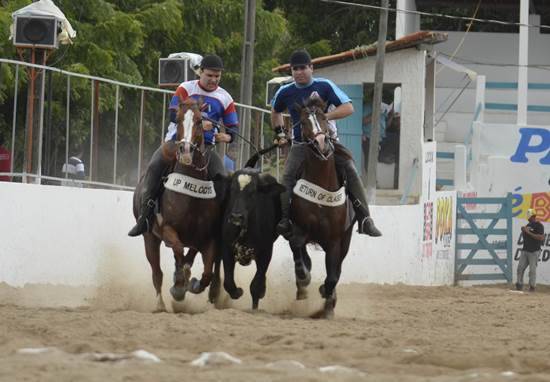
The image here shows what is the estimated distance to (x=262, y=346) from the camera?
9.52 m

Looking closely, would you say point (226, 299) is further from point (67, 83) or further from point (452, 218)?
point (452, 218)

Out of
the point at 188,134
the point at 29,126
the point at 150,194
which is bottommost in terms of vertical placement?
the point at 150,194

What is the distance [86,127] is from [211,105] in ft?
12.5

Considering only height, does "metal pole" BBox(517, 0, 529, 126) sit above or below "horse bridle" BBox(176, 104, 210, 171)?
above

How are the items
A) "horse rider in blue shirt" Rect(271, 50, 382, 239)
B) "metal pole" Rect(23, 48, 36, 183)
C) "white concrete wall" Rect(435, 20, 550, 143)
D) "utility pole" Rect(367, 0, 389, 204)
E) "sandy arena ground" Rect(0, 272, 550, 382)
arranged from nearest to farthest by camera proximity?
"sandy arena ground" Rect(0, 272, 550, 382) → "horse rider in blue shirt" Rect(271, 50, 382, 239) → "metal pole" Rect(23, 48, 36, 183) → "utility pole" Rect(367, 0, 389, 204) → "white concrete wall" Rect(435, 20, 550, 143)

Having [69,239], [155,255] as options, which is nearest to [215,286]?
[155,255]

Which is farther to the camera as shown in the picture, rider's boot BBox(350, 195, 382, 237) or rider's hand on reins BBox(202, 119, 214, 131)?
rider's boot BBox(350, 195, 382, 237)

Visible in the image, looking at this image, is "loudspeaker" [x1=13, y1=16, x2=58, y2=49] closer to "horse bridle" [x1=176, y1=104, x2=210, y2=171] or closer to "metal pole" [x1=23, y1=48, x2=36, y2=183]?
"metal pole" [x1=23, y1=48, x2=36, y2=183]

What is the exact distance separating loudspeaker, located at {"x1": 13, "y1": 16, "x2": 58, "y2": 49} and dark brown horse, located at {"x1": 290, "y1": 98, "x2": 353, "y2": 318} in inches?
194

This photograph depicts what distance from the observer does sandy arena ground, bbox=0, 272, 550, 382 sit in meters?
8.23

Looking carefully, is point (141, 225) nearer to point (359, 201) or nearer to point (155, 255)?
point (155, 255)

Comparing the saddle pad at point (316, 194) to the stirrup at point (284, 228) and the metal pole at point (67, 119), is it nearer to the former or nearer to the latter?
the stirrup at point (284, 228)

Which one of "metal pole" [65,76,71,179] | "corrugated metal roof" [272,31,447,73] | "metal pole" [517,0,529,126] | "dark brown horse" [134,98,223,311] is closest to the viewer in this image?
"dark brown horse" [134,98,223,311]

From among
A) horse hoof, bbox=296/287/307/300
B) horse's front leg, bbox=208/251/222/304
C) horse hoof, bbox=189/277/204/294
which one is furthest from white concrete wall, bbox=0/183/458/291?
horse hoof, bbox=296/287/307/300
